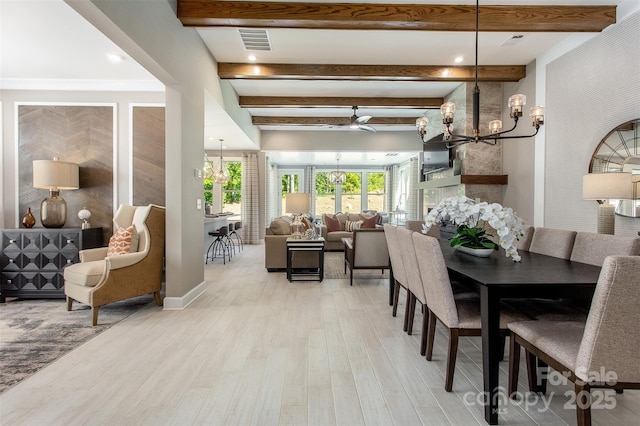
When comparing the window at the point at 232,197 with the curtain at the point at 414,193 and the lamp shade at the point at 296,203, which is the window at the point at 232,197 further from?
the lamp shade at the point at 296,203

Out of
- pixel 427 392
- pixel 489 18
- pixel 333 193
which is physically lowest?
pixel 427 392

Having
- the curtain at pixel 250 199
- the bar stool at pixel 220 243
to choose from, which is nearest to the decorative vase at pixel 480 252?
the bar stool at pixel 220 243

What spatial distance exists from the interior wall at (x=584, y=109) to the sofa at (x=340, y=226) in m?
3.83

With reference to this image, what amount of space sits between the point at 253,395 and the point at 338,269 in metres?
3.89

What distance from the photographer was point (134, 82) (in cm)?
434

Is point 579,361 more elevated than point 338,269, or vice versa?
point 579,361

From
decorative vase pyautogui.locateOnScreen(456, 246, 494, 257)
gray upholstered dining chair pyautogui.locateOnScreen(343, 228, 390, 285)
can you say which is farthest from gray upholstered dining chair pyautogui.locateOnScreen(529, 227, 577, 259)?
gray upholstered dining chair pyautogui.locateOnScreen(343, 228, 390, 285)

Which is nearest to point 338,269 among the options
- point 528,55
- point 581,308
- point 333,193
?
point 581,308

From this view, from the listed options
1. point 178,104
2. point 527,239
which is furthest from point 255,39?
point 527,239

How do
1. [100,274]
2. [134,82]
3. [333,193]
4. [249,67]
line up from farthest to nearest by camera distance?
[333,193]
[249,67]
[134,82]
[100,274]

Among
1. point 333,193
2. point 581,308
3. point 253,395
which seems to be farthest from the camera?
point 333,193

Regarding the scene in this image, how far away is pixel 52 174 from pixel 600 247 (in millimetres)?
5384

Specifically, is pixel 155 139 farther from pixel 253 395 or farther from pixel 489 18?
pixel 489 18

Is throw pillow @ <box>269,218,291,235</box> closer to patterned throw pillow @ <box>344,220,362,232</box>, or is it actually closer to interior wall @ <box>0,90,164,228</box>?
interior wall @ <box>0,90,164,228</box>
